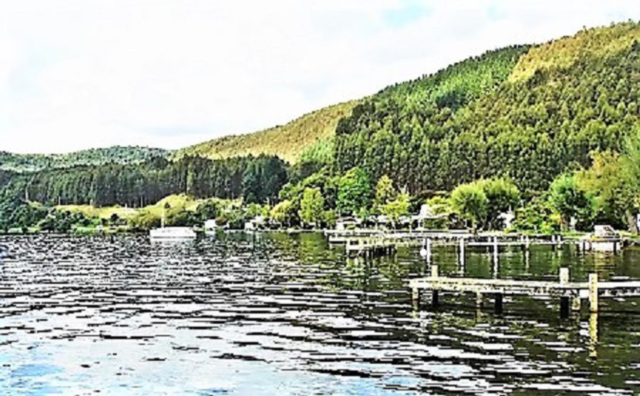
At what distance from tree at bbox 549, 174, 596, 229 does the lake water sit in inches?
2814

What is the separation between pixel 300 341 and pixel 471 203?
129320 millimetres

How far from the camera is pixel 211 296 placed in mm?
63438

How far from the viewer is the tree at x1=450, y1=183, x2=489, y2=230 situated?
167375 millimetres

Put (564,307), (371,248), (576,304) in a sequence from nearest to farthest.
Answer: (564,307)
(576,304)
(371,248)

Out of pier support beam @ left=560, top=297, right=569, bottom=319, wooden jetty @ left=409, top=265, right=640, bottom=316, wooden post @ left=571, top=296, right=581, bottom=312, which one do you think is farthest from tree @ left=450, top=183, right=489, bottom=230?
pier support beam @ left=560, top=297, right=569, bottom=319

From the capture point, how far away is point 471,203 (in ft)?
550

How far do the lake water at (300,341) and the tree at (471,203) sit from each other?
92243mm

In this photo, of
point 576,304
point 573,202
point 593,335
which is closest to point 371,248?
point 573,202

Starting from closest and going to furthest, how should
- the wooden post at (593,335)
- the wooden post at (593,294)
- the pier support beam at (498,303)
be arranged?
1. the wooden post at (593,335)
2. the wooden post at (593,294)
3. the pier support beam at (498,303)

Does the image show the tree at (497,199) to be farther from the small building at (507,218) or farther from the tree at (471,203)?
the tree at (471,203)

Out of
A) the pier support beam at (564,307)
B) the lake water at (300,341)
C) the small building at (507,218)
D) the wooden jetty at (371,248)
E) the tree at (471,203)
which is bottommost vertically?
the lake water at (300,341)

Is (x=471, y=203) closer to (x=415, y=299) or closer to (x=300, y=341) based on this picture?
(x=415, y=299)

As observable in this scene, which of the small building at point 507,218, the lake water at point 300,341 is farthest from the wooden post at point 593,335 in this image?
the small building at point 507,218

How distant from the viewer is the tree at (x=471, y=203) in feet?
549
